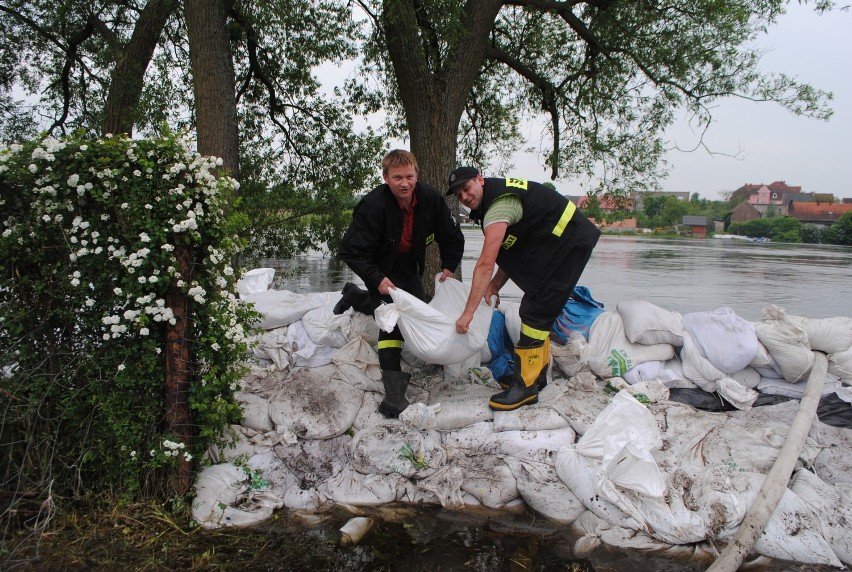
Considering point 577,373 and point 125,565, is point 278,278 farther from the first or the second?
point 125,565

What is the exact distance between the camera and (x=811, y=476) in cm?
278

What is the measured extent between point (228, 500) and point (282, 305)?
1835mm

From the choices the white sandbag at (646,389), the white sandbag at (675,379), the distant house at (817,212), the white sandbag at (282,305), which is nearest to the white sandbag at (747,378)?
the white sandbag at (675,379)

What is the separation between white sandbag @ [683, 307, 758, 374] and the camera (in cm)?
359

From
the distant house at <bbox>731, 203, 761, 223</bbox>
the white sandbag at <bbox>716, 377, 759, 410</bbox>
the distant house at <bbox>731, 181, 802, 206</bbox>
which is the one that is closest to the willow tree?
the white sandbag at <bbox>716, 377, 759, 410</bbox>

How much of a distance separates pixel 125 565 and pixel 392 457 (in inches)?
51.0

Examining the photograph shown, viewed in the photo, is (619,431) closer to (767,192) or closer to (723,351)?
(723,351)

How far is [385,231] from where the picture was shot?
11.2ft

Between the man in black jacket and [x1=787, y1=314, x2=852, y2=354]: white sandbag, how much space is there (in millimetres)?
2325

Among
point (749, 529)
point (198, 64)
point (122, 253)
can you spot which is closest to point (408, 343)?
point (122, 253)

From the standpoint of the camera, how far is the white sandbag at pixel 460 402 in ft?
10.9

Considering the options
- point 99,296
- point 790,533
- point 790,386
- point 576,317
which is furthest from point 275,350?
point 790,386

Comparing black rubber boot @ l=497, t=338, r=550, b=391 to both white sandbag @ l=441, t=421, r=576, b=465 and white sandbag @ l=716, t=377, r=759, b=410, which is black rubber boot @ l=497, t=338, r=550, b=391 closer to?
white sandbag @ l=441, t=421, r=576, b=465

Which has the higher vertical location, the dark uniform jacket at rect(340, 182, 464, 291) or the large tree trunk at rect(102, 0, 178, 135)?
the large tree trunk at rect(102, 0, 178, 135)
